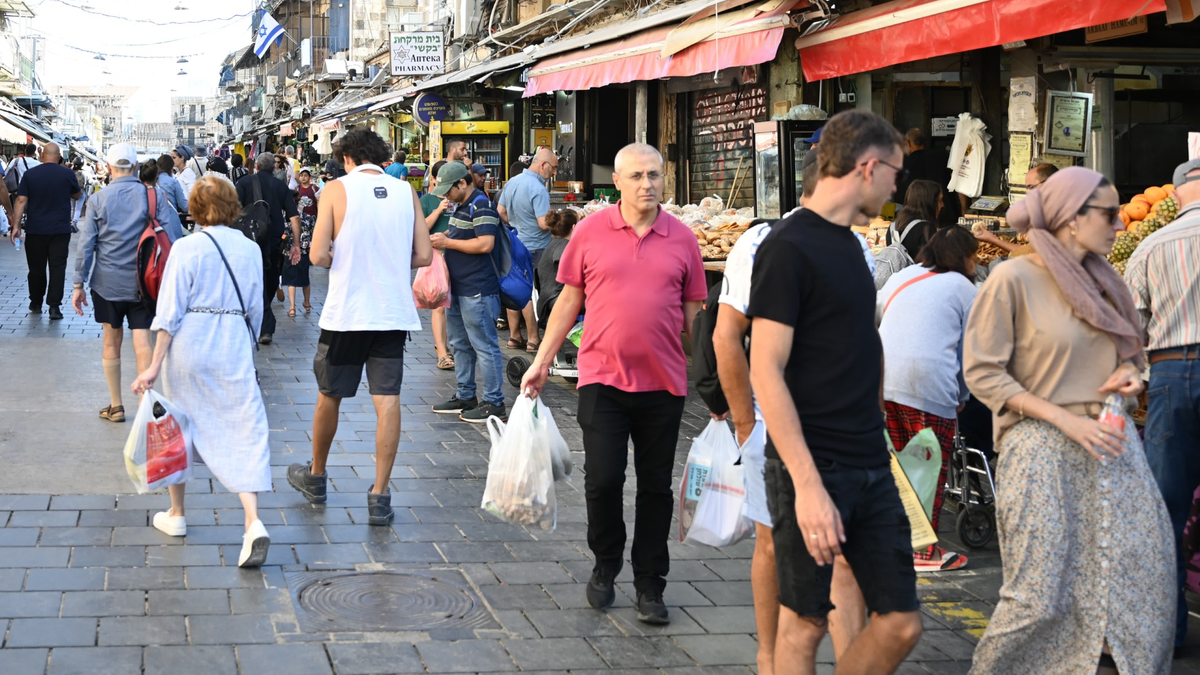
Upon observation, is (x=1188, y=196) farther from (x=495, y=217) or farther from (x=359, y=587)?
(x=495, y=217)

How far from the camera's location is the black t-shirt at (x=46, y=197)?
46.8ft

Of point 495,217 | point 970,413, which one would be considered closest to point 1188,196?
point 970,413

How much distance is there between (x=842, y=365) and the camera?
11.7 ft

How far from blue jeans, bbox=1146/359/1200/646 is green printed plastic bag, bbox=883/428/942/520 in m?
0.81

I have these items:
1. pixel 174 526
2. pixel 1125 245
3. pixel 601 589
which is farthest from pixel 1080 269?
pixel 174 526

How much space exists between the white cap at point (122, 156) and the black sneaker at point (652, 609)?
17.2ft

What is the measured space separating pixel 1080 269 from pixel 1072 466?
60 cm

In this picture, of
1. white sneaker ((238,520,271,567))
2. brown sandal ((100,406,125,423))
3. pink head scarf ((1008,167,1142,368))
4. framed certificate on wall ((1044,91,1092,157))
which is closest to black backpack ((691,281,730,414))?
pink head scarf ((1008,167,1142,368))

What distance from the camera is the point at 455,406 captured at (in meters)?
9.52

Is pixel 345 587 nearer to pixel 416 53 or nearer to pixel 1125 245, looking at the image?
pixel 1125 245

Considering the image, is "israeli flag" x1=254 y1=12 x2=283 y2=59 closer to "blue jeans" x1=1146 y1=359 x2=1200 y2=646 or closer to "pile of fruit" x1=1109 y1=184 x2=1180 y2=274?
"pile of fruit" x1=1109 y1=184 x2=1180 y2=274

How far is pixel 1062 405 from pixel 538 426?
2.16m

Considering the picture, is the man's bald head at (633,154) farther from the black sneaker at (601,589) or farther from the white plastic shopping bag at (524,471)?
the black sneaker at (601,589)

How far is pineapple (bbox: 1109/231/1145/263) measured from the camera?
6.46 metres
